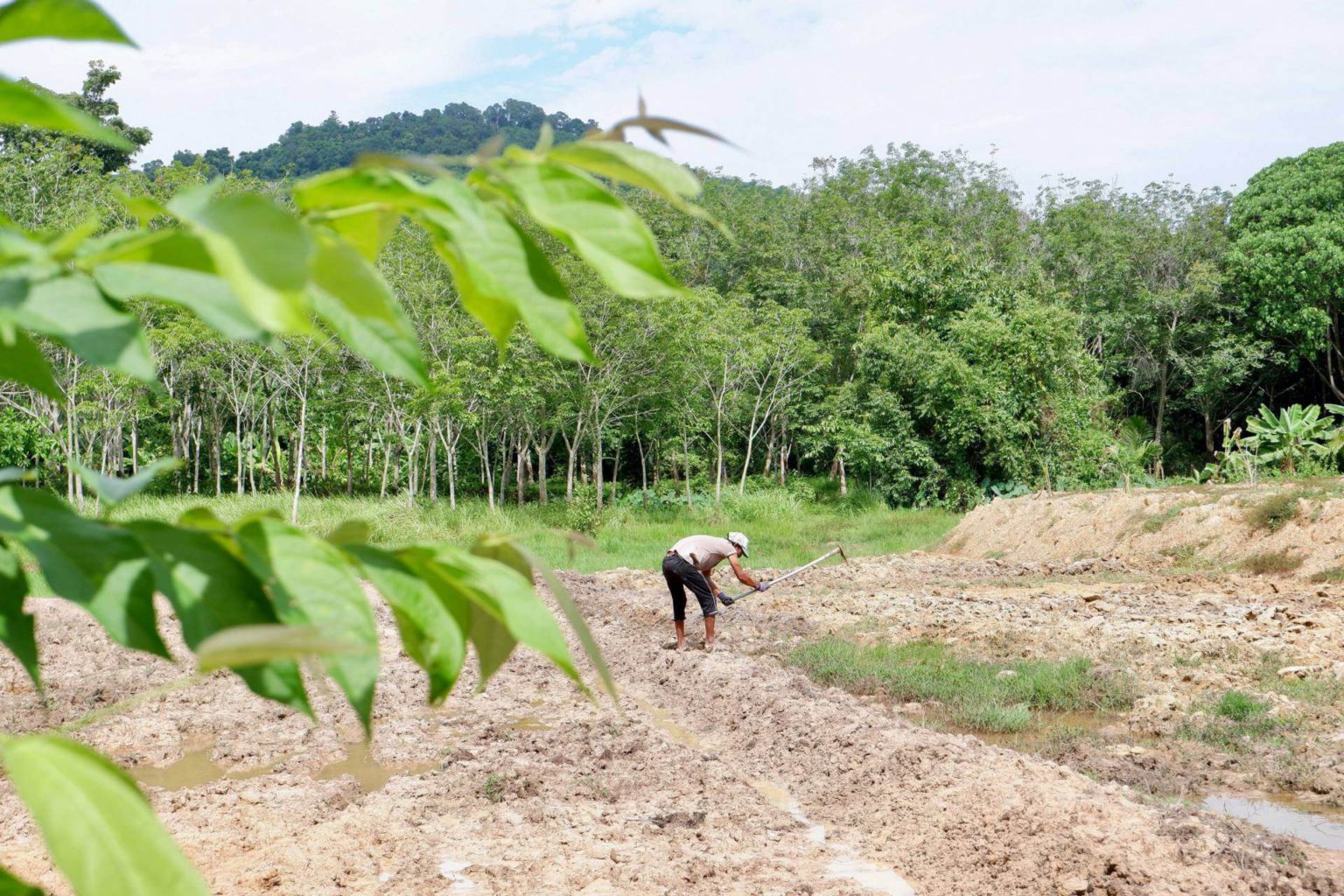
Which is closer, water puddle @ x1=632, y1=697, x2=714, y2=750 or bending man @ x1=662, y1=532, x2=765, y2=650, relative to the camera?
water puddle @ x1=632, y1=697, x2=714, y2=750

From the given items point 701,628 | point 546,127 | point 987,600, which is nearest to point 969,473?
point 987,600

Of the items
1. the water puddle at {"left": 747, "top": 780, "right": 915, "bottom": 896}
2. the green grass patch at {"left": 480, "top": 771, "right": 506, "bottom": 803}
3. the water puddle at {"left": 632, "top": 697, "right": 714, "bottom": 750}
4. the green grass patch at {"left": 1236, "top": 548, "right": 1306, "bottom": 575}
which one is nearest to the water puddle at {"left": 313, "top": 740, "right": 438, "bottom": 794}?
the green grass patch at {"left": 480, "top": 771, "right": 506, "bottom": 803}

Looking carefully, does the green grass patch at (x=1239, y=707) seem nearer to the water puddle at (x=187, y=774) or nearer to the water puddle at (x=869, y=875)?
the water puddle at (x=869, y=875)

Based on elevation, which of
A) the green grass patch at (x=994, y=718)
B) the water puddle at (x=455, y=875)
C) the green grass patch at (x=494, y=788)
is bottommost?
the green grass patch at (x=994, y=718)

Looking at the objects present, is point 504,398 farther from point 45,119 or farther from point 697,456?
point 45,119

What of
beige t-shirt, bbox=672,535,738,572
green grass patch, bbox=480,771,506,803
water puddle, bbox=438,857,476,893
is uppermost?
beige t-shirt, bbox=672,535,738,572

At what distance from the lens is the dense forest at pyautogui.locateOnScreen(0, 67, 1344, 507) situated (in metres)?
23.8

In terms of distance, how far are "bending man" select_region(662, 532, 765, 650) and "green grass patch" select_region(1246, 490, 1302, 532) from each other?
26.4ft

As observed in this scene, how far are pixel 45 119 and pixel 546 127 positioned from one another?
8.2 inches

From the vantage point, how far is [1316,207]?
30.1 m

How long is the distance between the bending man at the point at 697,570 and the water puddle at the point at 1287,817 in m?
4.86

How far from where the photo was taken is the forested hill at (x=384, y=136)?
259 feet

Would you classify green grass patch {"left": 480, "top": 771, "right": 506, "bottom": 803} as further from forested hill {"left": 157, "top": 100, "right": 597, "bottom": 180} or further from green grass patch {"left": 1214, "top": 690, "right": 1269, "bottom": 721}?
forested hill {"left": 157, "top": 100, "right": 597, "bottom": 180}

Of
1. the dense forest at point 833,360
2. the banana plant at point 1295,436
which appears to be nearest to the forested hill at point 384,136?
the dense forest at point 833,360
